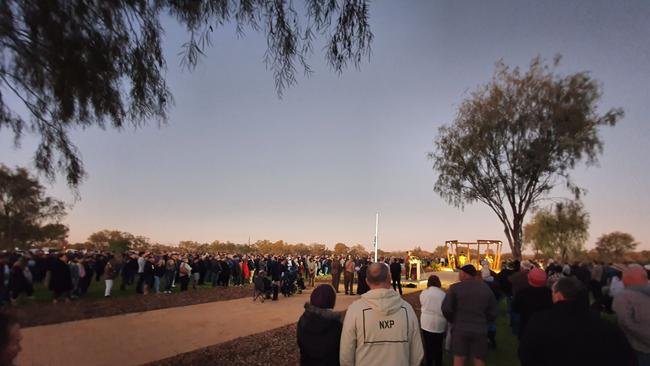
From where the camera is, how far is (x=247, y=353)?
8.71m

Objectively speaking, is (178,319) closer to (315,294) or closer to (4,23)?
(315,294)

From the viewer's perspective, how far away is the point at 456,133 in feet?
86.9

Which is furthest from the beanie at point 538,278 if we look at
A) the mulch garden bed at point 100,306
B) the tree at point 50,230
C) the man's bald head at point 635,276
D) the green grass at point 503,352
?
the mulch garden bed at point 100,306

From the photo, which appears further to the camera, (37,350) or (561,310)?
(37,350)

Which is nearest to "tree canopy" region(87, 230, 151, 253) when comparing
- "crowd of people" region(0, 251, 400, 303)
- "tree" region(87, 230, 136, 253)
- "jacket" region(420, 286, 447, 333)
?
"tree" region(87, 230, 136, 253)

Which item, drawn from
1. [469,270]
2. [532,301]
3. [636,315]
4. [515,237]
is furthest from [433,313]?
[515,237]

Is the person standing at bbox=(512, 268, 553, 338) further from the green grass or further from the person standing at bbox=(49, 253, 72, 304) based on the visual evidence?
the person standing at bbox=(49, 253, 72, 304)

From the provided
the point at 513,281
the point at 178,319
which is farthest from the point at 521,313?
the point at 178,319

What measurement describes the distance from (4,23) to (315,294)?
3.37 m

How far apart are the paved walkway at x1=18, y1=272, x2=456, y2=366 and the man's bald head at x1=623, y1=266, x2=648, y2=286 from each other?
758cm

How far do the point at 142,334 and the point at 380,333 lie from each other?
8380 mm

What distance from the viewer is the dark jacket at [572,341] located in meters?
3.02

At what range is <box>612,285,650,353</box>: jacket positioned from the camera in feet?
16.4

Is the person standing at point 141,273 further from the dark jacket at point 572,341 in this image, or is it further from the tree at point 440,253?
the tree at point 440,253
